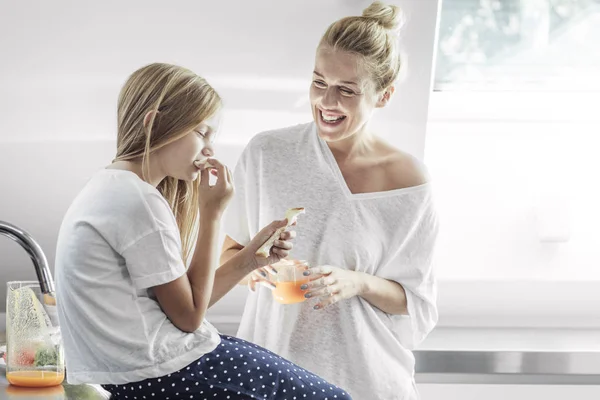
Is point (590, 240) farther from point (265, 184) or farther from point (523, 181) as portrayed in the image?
point (265, 184)

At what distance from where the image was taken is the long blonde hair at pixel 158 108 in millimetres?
1354

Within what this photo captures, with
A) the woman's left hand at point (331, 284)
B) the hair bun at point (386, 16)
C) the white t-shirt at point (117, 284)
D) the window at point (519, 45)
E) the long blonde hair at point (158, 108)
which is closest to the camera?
the white t-shirt at point (117, 284)

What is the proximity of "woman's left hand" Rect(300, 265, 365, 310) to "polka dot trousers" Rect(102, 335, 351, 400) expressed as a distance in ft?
0.71

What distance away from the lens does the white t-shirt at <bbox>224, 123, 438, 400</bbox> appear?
172 cm

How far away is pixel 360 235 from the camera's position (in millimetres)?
1722

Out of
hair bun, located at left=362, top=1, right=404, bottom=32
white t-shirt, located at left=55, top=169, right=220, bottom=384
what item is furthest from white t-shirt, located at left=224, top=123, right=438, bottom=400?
white t-shirt, located at left=55, top=169, right=220, bottom=384

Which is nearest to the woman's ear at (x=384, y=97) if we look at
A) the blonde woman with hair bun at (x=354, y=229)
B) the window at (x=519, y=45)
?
the blonde woman with hair bun at (x=354, y=229)

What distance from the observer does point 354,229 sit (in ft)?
5.64

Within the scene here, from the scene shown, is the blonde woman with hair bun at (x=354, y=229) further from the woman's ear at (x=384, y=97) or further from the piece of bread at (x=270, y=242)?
the piece of bread at (x=270, y=242)

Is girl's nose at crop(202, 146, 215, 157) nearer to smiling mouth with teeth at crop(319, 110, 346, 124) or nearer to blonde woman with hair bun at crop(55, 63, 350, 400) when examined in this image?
blonde woman with hair bun at crop(55, 63, 350, 400)

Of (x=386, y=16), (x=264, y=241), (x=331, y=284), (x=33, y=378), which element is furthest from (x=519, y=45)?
(x=33, y=378)

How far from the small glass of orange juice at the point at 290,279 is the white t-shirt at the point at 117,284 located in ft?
1.08

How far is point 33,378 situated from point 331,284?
55cm

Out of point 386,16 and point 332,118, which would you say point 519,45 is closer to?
point 386,16
